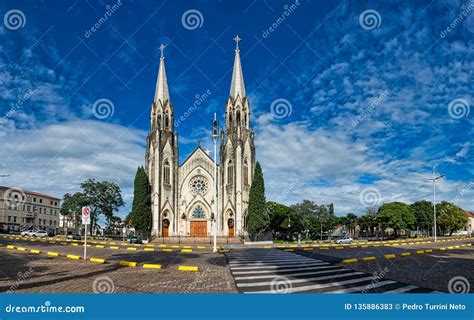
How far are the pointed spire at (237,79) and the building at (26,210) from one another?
49885mm

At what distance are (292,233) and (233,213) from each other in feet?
96.0

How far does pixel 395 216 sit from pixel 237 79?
46.2 meters

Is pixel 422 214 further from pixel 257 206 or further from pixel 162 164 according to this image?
pixel 162 164

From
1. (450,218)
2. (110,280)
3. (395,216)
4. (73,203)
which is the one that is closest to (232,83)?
(73,203)

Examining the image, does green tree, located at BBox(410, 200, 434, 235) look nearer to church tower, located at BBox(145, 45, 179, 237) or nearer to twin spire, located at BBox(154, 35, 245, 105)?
twin spire, located at BBox(154, 35, 245, 105)

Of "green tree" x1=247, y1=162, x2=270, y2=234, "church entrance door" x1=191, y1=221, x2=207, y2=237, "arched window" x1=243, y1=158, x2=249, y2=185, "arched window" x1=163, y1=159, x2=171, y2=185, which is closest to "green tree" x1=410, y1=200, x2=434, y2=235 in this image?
"arched window" x1=243, y1=158, x2=249, y2=185

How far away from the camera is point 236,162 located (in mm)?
53812

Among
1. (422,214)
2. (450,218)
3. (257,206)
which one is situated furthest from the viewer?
(450,218)

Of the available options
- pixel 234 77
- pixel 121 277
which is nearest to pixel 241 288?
pixel 121 277

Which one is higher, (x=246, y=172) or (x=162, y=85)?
(x=162, y=85)

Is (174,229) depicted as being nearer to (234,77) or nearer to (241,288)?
(234,77)

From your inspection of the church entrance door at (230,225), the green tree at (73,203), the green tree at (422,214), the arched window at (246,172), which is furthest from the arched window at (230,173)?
the green tree at (422,214)

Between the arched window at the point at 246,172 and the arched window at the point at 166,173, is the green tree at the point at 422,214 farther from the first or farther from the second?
the arched window at the point at 166,173

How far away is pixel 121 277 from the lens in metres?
11.6
